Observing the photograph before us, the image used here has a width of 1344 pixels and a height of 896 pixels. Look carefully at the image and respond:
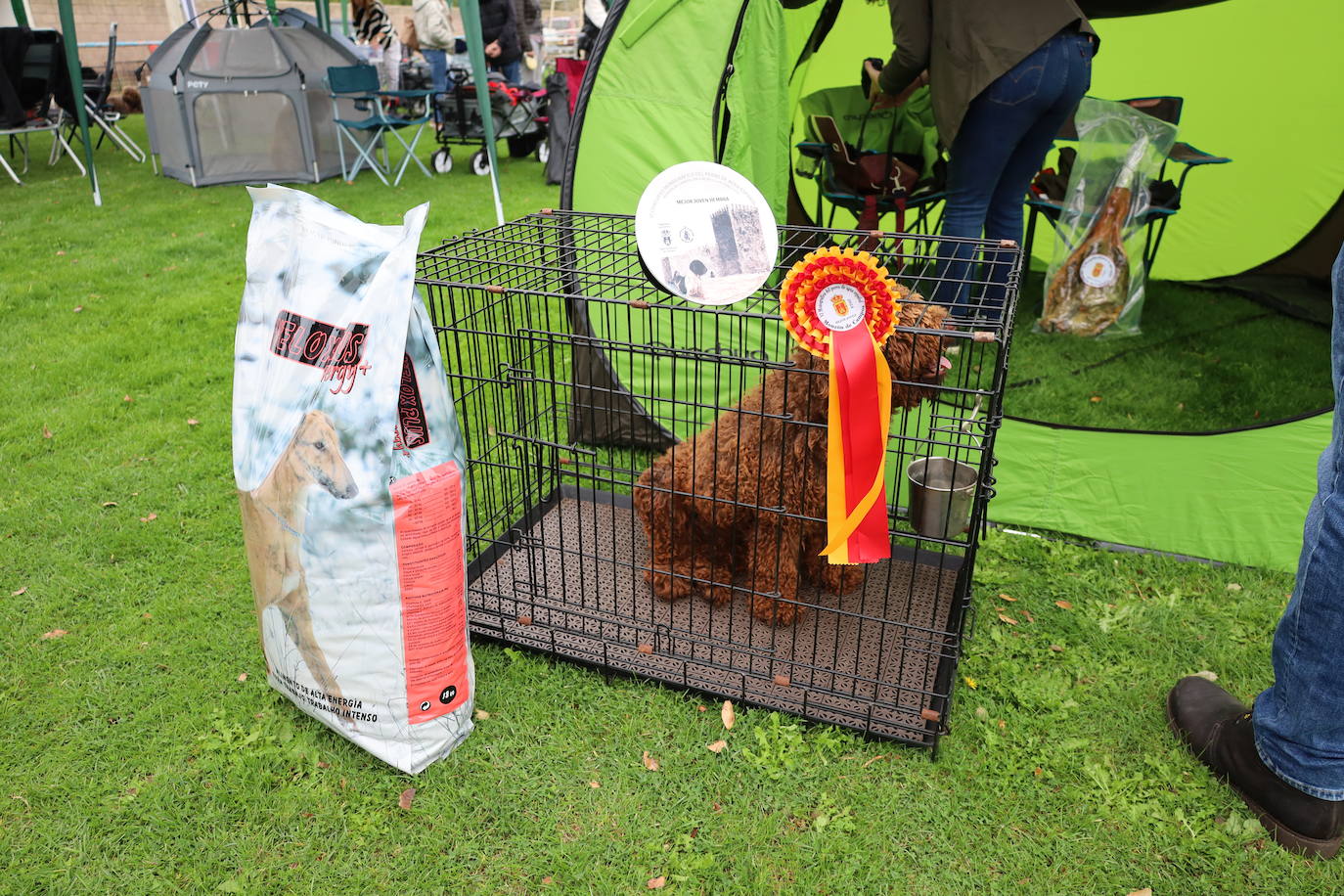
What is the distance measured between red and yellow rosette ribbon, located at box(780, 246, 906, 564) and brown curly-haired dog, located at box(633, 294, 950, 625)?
0.12 metres

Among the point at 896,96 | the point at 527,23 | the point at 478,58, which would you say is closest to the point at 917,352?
the point at 896,96

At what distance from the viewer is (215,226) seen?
6387 mm

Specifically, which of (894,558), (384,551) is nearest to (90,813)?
(384,551)

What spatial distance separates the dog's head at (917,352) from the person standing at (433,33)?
26.7 ft

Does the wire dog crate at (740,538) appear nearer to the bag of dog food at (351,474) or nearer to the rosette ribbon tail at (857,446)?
the rosette ribbon tail at (857,446)

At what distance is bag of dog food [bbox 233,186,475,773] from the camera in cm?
176

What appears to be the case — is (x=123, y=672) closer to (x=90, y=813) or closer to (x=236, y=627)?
(x=236, y=627)

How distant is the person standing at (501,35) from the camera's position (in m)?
8.63

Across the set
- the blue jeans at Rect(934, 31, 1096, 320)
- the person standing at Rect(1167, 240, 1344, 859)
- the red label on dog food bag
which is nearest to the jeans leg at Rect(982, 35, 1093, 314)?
the blue jeans at Rect(934, 31, 1096, 320)

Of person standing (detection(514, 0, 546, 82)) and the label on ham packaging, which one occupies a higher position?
person standing (detection(514, 0, 546, 82))

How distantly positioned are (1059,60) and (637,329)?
174cm

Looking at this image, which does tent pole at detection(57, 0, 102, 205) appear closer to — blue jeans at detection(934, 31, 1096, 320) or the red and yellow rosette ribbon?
blue jeans at detection(934, 31, 1096, 320)

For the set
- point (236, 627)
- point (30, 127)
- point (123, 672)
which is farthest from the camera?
point (30, 127)

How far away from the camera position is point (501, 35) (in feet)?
28.6
